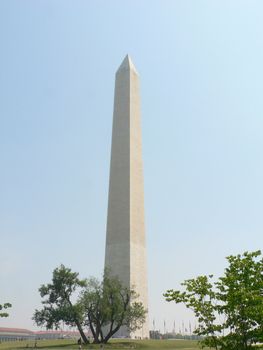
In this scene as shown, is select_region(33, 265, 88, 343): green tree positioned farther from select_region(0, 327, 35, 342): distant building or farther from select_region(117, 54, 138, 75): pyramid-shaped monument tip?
select_region(0, 327, 35, 342): distant building

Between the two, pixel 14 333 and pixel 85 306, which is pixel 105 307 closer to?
pixel 85 306

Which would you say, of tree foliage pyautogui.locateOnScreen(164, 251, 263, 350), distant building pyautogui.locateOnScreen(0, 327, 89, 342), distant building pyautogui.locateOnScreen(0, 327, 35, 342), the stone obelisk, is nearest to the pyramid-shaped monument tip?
the stone obelisk

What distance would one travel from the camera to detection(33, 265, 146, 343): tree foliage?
41844 mm

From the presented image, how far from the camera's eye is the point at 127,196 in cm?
5825

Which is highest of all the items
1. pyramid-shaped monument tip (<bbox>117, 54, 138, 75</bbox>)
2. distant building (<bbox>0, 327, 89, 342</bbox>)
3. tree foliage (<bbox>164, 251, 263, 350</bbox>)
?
pyramid-shaped monument tip (<bbox>117, 54, 138, 75</bbox>)

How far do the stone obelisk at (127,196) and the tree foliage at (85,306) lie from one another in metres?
11.3

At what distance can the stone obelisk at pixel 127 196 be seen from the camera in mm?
56438

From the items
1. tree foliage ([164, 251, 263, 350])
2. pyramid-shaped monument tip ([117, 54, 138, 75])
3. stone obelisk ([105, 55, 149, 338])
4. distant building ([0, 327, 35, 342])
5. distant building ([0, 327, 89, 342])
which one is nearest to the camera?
tree foliage ([164, 251, 263, 350])

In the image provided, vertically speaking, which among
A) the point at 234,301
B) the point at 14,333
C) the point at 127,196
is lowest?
the point at 234,301

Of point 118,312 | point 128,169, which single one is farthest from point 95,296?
point 128,169

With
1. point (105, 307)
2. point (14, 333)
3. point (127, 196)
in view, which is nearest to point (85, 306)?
point (105, 307)

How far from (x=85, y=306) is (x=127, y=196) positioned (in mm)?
19105

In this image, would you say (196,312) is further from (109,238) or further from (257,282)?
(109,238)

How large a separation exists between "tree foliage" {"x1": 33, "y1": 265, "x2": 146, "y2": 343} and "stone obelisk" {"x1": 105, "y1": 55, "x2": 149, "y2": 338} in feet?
37.0
